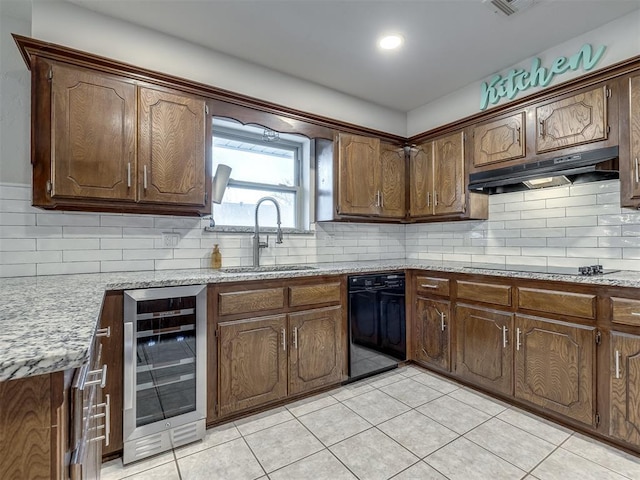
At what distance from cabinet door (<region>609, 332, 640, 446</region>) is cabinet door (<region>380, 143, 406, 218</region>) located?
1.90 metres

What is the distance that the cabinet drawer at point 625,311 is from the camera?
1740 millimetres

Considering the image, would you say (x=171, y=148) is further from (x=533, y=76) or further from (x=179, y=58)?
(x=533, y=76)

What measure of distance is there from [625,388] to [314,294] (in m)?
1.85

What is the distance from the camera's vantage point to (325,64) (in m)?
2.68

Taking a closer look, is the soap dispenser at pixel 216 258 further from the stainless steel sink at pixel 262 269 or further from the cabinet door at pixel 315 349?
the cabinet door at pixel 315 349

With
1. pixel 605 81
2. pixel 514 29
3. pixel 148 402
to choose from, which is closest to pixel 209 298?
pixel 148 402

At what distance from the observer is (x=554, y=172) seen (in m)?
2.24

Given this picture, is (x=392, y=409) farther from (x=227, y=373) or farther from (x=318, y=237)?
(x=318, y=237)

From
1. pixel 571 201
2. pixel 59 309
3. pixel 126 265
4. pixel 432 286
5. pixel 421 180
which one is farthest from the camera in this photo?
pixel 421 180

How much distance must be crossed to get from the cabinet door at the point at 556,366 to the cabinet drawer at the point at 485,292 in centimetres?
16

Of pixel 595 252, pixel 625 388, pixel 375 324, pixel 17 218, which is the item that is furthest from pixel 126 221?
pixel 595 252

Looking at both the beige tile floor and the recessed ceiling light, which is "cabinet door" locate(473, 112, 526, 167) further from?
the beige tile floor

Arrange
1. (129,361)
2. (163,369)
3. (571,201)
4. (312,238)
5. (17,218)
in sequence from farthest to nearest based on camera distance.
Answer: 1. (312,238)
2. (571,201)
3. (17,218)
4. (163,369)
5. (129,361)

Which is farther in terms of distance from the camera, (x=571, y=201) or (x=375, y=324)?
(x=375, y=324)
